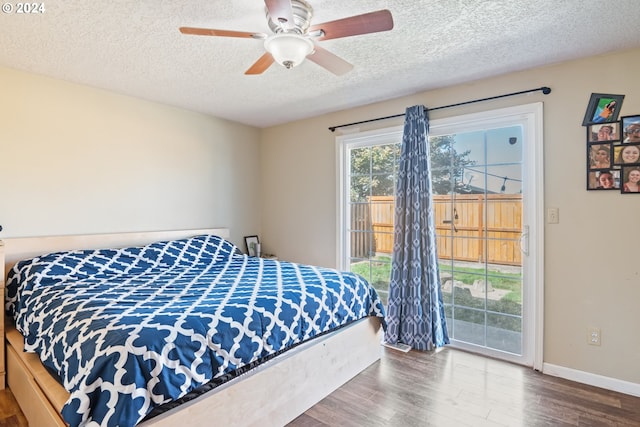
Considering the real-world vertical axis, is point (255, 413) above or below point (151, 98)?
below

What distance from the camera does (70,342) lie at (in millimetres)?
1526

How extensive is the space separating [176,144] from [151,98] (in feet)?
1.67

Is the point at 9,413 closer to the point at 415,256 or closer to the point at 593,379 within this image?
the point at 415,256

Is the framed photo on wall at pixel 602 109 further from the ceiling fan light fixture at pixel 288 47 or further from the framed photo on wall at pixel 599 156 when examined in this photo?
the ceiling fan light fixture at pixel 288 47

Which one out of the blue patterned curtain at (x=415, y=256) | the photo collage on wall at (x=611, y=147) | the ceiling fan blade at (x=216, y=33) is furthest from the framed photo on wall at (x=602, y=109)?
the ceiling fan blade at (x=216, y=33)

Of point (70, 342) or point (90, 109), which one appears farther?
point (90, 109)

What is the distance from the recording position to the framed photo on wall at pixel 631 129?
224 cm

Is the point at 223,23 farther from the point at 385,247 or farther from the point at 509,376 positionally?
the point at 509,376

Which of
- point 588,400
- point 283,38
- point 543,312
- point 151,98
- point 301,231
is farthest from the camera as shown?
point 301,231

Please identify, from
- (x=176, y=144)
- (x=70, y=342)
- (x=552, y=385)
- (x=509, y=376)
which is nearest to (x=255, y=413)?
(x=70, y=342)

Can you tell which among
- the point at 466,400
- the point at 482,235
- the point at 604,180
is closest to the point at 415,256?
the point at 482,235

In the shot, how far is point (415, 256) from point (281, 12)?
2198 millimetres

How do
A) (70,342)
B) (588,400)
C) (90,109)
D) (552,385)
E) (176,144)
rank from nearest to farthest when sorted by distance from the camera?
(70,342) → (588,400) → (552,385) → (90,109) → (176,144)

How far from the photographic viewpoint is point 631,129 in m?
2.26
